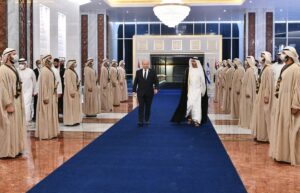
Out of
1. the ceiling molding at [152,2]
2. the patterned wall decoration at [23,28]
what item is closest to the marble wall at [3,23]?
the patterned wall decoration at [23,28]

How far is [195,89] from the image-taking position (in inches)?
388

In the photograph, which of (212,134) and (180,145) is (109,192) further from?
(212,134)

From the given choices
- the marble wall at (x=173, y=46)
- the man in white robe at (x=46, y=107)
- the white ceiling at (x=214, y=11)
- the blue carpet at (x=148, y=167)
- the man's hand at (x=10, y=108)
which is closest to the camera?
the blue carpet at (x=148, y=167)

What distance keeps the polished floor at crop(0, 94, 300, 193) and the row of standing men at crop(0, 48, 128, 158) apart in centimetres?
24

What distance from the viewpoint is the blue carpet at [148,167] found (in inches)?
191

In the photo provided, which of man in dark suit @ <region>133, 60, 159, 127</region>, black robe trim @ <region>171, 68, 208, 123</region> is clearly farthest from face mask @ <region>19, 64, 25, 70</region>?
black robe trim @ <region>171, 68, 208, 123</region>

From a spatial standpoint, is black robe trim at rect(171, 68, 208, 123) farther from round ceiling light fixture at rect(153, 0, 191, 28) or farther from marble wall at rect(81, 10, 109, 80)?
marble wall at rect(81, 10, 109, 80)

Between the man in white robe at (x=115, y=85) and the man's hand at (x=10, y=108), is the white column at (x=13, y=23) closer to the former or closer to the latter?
the man's hand at (x=10, y=108)

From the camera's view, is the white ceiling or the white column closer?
the white column

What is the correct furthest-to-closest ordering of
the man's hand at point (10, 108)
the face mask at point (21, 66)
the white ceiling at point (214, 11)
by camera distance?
the white ceiling at point (214, 11)
the face mask at point (21, 66)
the man's hand at point (10, 108)

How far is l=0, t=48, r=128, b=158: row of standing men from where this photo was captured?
6492mm

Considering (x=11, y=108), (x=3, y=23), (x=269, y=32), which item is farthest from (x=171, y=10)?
(x=11, y=108)

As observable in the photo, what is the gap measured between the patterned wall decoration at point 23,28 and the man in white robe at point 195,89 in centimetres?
389

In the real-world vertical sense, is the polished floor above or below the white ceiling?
below
